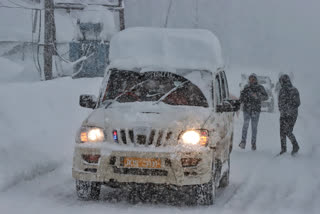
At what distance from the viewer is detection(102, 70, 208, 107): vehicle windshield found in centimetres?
872

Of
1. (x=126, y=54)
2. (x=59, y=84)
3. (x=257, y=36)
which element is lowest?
(x=257, y=36)

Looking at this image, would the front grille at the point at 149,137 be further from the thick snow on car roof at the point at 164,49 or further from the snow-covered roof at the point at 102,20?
the snow-covered roof at the point at 102,20

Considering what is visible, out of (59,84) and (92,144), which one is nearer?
(92,144)

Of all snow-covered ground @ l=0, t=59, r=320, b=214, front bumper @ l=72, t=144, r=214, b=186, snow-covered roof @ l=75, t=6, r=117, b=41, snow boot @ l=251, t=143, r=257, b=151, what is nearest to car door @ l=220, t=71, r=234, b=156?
snow-covered ground @ l=0, t=59, r=320, b=214

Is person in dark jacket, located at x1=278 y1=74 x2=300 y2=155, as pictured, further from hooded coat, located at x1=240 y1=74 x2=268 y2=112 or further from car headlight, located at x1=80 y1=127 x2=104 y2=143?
car headlight, located at x1=80 y1=127 x2=104 y2=143

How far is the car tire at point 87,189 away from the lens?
816 cm

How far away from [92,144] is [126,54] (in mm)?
2113

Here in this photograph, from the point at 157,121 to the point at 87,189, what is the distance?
1.28 metres

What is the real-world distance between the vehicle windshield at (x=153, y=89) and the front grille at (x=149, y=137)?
93cm

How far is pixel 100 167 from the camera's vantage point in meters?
7.71

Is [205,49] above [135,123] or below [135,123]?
above

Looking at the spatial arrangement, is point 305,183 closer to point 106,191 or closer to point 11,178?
point 106,191

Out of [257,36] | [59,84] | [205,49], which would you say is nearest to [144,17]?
[257,36]

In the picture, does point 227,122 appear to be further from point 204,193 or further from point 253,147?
point 253,147
